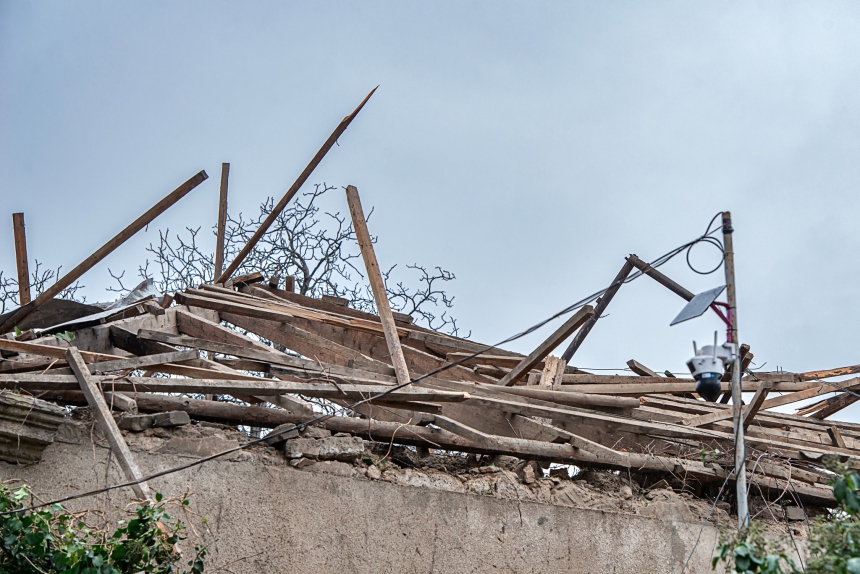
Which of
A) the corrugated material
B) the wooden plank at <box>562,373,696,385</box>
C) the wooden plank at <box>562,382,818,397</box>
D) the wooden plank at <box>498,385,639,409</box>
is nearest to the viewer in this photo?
the corrugated material

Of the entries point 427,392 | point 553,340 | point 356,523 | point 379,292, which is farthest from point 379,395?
point 553,340

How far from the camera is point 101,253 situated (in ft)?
24.0

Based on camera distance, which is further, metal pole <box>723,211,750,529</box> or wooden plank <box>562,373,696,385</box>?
wooden plank <box>562,373,696,385</box>

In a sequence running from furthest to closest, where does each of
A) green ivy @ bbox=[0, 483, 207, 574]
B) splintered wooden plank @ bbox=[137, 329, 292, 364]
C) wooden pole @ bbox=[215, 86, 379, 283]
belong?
1. wooden pole @ bbox=[215, 86, 379, 283]
2. splintered wooden plank @ bbox=[137, 329, 292, 364]
3. green ivy @ bbox=[0, 483, 207, 574]

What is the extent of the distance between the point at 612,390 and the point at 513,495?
69.1 inches

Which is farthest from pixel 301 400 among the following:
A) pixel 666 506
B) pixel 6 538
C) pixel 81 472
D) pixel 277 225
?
pixel 277 225

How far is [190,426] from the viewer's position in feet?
17.2

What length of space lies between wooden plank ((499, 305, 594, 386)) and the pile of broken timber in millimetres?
11

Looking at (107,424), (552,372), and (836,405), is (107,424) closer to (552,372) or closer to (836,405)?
(552,372)

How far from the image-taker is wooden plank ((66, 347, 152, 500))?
15.1ft

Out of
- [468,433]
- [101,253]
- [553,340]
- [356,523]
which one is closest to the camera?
[356,523]

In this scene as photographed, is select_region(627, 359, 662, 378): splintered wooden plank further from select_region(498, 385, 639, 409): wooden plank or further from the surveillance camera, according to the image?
the surveillance camera

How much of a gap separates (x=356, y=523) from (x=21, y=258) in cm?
453

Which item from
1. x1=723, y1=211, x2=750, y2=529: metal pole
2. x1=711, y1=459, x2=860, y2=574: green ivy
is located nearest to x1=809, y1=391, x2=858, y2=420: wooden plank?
x1=723, y1=211, x2=750, y2=529: metal pole
